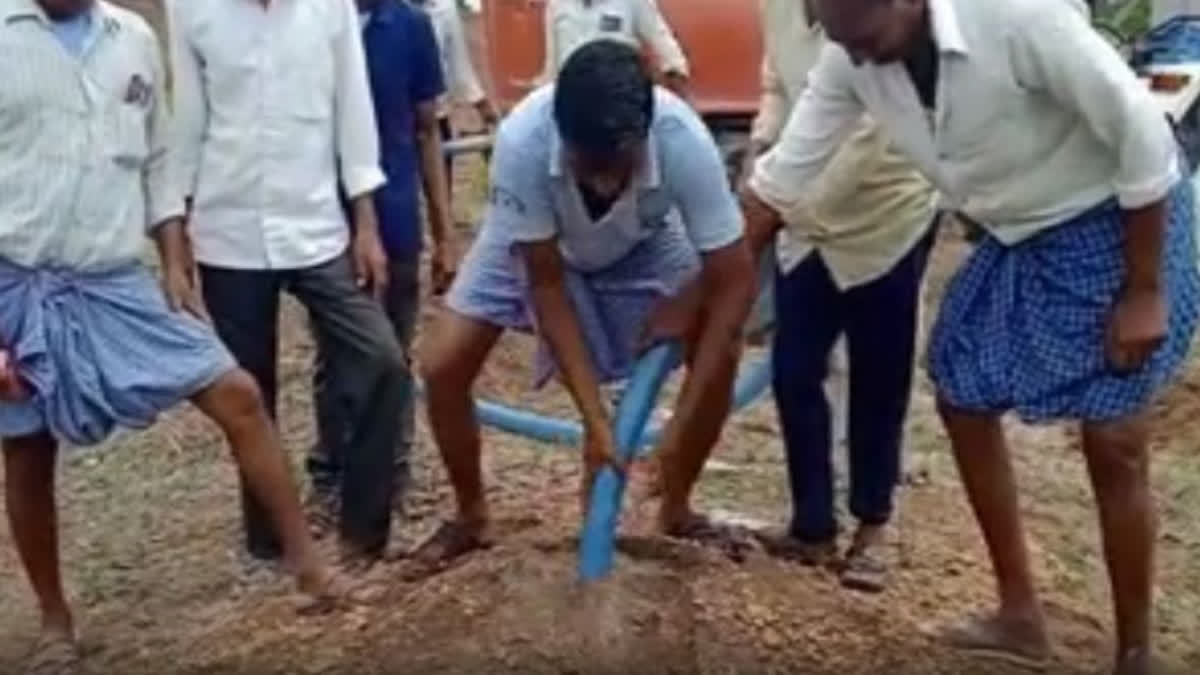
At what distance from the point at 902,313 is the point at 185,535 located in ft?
6.91

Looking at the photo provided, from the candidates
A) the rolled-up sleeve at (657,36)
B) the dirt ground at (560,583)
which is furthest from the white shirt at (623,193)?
the rolled-up sleeve at (657,36)

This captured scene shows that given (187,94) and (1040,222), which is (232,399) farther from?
(1040,222)

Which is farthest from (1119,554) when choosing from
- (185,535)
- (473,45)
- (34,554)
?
(473,45)

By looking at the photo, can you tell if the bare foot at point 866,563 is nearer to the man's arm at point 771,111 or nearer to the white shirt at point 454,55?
the man's arm at point 771,111

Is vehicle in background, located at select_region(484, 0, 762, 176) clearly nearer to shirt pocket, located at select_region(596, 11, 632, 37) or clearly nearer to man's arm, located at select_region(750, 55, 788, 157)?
shirt pocket, located at select_region(596, 11, 632, 37)

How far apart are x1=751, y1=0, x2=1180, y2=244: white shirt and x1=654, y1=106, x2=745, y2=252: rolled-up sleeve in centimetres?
33

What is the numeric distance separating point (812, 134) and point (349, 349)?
1267mm

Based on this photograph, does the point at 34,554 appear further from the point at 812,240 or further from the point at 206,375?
the point at 812,240

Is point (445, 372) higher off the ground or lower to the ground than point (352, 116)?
lower

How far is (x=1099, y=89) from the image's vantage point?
17.2ft

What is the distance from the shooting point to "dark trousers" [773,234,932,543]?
645cm

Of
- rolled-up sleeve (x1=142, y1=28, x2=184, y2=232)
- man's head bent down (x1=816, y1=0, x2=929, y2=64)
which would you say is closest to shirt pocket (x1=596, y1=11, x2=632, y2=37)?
rolled-up sleeve (x1=142, y1=28, x2=184, y2=232)

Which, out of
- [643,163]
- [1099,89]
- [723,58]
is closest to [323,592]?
[643,163]

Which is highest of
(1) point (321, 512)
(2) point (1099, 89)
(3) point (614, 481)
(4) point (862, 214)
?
(2) point (1099, 89)
